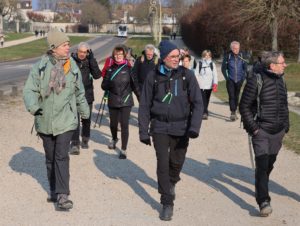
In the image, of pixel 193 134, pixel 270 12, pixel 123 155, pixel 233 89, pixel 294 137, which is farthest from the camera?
pixel 270 12

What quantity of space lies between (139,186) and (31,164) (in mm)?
1914

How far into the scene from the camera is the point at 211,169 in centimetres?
763

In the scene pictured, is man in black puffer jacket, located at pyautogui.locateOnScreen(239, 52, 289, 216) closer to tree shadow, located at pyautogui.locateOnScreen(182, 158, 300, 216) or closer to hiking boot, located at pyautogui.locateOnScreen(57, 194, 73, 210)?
tree shadow, located at pyautogui.locateOnScreen(182, 158, 300, 216)

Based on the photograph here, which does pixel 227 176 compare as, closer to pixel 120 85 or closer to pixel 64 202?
pixel 120 85

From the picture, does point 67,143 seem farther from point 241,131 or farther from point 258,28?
point 258,28

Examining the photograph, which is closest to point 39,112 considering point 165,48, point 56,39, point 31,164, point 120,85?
point 56,39

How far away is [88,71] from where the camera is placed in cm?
859

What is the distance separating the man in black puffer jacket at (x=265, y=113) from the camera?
541 cm

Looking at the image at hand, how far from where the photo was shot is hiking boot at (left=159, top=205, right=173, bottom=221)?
5.34 meters

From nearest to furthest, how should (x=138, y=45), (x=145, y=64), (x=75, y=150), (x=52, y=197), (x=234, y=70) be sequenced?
1. (x=52, y=197)
2. (x=75, y=150)
3. (x=145, y=64)
4. (x=234, y=70)
5. (x=138, y=45)

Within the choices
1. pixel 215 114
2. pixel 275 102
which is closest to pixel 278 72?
pixel 275 102

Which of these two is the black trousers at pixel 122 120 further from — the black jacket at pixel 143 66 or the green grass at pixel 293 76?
the green grass at pixel 293 76

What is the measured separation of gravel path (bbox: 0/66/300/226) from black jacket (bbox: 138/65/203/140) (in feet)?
2.95

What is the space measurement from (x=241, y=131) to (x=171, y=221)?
5717 millimetres
